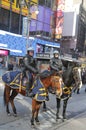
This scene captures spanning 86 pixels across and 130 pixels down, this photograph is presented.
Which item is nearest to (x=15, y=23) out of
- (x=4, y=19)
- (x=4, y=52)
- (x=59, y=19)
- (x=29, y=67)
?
(x=4, y=19)

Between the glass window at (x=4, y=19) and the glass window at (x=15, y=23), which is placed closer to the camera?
the glass window at (x=4, y=19)

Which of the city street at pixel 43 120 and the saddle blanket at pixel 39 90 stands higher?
the saddle blanket at pixel 39 90

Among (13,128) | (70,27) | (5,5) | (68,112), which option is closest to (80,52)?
(70,27)

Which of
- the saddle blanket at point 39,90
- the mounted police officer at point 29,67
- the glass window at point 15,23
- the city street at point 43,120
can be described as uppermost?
the glass window at point 15,23

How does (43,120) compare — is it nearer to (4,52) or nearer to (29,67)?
(29,67)

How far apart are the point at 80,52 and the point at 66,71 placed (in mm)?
49235

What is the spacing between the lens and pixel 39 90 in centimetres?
984

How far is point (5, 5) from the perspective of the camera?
119 feet

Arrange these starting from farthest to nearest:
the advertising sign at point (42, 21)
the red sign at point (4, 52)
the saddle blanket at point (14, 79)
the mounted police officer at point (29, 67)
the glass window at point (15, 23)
A: the advertising sign at point (42, 21) < the glass window at point (15, 23) < the red sign at point (4, 52) < the saddle blanket at point (14, 79) < the mounted police officer at point (29, 67)

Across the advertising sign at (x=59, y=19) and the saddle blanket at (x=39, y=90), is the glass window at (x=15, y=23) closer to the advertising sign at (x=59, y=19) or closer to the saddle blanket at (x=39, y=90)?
the advertising sign at (x=59, y=19)

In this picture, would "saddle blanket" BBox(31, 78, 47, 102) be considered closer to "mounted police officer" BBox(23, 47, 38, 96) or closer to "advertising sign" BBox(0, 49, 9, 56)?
"mounted police officer" BBox(23, 47, 38, 96)

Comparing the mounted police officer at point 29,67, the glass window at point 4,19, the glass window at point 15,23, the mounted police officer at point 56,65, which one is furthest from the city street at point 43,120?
the glass window at point 15,23

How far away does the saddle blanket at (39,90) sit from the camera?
32.0ft

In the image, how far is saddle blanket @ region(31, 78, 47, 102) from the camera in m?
9.76
